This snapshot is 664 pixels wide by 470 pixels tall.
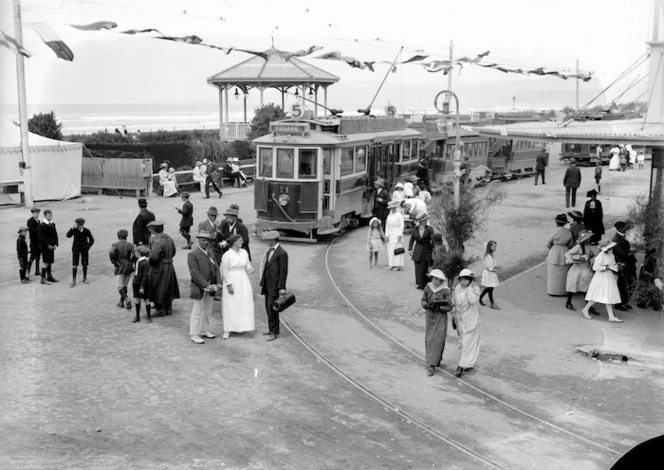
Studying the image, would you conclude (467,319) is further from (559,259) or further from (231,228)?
A: (231,228)

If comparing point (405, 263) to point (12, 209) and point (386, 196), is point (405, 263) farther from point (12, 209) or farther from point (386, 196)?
point (12, 209)

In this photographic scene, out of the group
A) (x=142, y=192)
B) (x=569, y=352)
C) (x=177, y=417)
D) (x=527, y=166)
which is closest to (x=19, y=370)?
(x=177, y=417)

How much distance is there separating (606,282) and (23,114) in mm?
16954

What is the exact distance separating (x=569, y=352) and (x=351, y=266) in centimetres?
640

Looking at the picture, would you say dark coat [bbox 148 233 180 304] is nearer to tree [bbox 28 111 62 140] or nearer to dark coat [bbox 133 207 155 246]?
dark coat [bbox 133 207 155 246]

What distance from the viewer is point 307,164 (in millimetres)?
18562

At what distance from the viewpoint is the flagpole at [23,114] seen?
21156mm

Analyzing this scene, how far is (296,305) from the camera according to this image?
13.2 m

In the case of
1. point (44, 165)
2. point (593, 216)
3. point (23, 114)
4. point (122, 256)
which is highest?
point (23, 114)

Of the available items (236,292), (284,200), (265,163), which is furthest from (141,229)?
(236,292)

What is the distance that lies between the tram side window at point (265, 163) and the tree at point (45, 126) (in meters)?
14.9

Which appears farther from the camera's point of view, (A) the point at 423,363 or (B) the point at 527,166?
(B) the point at 527,166

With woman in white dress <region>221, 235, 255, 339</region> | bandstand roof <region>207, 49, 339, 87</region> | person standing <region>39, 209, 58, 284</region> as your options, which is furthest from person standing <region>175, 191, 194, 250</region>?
bandstand roof <region>207, 49, 339, 87</region>

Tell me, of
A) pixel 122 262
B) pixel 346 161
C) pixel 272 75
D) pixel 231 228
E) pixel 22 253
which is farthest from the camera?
pixel 272 75
